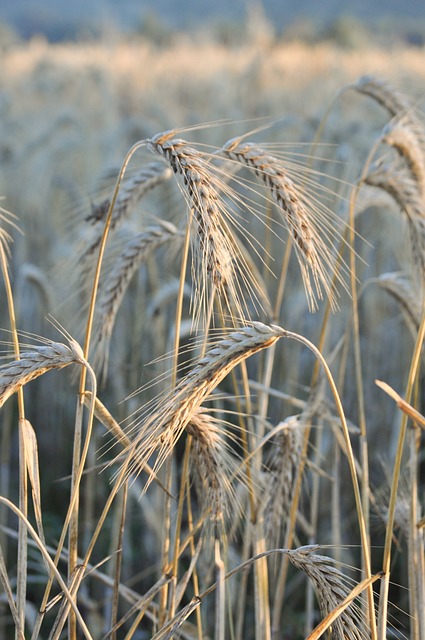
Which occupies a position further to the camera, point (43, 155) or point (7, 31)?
point (7, 31)

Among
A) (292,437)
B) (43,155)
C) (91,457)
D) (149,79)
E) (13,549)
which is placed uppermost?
(149,79)

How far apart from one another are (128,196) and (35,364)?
2.06 feet

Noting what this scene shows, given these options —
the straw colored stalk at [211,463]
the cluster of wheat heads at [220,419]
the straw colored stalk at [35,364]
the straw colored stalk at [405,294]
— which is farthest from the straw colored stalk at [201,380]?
the straw colored stalk at [405,294]

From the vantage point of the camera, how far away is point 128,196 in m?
1.72

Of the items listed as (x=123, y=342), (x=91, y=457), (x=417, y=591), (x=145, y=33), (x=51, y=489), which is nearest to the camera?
(x=417, y=591)

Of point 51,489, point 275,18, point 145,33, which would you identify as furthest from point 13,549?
point 275,18

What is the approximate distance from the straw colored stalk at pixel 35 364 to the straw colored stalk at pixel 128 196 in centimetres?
54

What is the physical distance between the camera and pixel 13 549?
3576 millimetres

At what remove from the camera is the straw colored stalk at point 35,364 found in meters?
1.19

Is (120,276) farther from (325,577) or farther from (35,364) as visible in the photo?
(325,577)

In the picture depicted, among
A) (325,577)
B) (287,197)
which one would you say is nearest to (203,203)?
(287,197)

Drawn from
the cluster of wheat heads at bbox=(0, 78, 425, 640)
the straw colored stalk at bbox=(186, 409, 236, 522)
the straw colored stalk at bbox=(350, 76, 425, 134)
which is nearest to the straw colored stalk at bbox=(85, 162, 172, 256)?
the cluster of wheat heads at bbox=(0, 78, 425, 640)

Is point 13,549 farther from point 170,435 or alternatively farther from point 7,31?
point 7,31

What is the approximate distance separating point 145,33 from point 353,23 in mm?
8242
